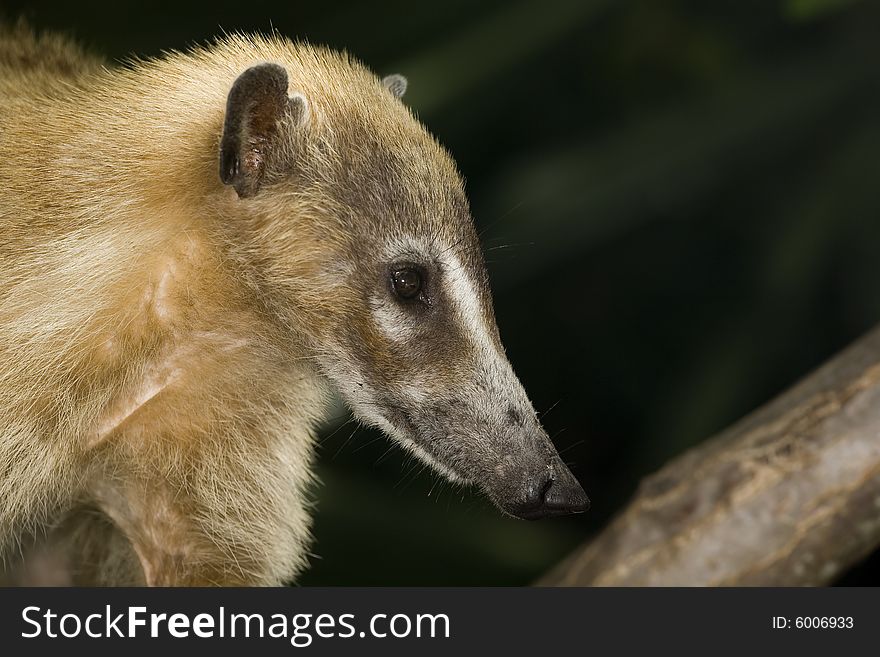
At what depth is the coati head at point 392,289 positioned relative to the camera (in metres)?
1.87

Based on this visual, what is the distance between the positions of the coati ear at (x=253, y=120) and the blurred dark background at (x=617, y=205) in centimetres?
97

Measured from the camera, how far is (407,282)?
1868 mm

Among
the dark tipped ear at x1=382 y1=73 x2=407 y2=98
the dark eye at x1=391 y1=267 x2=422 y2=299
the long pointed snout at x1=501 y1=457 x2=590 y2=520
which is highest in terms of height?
the dark tipped ear at x1=382 y1=73 x2=407 y2=98

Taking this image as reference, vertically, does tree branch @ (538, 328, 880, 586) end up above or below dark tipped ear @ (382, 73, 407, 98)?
below

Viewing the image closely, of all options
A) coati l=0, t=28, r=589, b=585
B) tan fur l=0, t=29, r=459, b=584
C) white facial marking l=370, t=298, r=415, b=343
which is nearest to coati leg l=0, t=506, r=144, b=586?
tan fur l=0, t=29, r=459, b=584

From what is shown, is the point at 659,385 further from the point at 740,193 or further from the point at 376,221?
the point at 376,221

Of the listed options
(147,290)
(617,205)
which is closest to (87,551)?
(147,290)

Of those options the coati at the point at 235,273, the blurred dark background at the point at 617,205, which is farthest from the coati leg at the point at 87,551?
the blurred dark background at the point at 617,205

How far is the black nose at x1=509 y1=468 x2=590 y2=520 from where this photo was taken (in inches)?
73.7

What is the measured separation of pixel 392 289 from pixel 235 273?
286mm

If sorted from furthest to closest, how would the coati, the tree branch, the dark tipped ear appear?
1. the dark tipped ear
2. the tree branch
3. the coati

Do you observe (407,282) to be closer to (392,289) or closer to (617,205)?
(392,289)

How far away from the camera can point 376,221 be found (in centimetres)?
189

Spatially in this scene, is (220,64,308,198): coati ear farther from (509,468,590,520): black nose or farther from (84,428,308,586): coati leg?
(509,468,590,520): black nose
